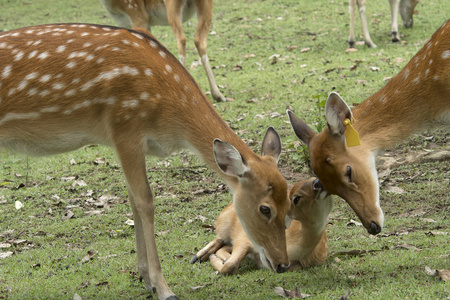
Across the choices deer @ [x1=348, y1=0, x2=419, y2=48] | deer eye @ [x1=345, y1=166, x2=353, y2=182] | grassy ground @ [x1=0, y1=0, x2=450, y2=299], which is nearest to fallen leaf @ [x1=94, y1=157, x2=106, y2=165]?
grassy ground @ [x1=0, y1=0, x2=450, y2=299]

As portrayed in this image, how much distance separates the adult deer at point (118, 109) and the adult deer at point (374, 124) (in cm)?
38

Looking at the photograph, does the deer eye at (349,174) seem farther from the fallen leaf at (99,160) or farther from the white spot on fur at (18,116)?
the fallen leaf at (99,160)

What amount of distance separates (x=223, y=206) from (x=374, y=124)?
2.11m

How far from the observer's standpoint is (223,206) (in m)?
6.52

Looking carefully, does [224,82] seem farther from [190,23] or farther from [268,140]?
[268,140]

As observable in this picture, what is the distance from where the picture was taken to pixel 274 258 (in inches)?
169

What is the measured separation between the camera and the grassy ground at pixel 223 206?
184 inches

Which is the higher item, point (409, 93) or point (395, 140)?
point (409, 93)

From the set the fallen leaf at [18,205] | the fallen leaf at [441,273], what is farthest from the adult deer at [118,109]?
the fallen leaf at [18,205]

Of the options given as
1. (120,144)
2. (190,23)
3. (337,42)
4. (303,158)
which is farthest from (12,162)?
(190,23)

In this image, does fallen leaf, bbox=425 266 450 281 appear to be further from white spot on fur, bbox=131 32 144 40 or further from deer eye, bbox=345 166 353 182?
white spot on fur, bbox=131 32 144 40

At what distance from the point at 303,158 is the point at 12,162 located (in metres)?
4.03

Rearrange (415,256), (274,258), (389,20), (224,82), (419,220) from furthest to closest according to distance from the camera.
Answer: (389,20), (224,82), (419,220), (415,256), (274,258)

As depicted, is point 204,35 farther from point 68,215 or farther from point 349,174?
point 349,174
